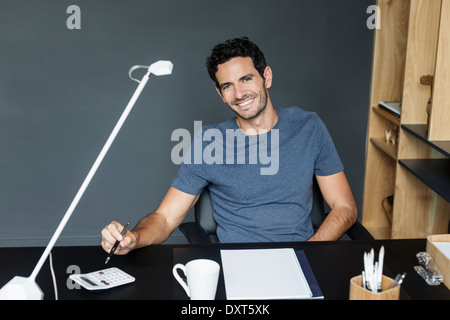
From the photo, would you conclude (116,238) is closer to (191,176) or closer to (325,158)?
(191,176)

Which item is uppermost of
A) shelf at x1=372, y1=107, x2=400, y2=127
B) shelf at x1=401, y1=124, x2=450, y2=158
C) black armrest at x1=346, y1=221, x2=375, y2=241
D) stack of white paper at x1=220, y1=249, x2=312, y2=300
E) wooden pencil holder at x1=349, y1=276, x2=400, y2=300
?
shelf at x1=372, y1=107, x2=400, y2=127

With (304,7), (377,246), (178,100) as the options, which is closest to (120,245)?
(377,246)

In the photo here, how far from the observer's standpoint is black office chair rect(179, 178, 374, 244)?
186 cm

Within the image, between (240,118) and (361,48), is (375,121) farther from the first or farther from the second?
(240,118)

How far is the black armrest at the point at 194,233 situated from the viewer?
6.02ft

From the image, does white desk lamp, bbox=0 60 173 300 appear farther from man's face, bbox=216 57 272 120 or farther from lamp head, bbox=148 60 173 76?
man's face, bbox=216 57 272 120

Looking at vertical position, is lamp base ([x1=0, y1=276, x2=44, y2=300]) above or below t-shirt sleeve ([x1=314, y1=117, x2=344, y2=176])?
below

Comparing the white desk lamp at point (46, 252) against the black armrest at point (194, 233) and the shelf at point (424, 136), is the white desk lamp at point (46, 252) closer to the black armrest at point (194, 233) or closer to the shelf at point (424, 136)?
the black armrest at point (194, 233)

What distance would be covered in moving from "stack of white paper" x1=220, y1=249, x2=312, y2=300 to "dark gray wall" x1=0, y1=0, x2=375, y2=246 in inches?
65.8

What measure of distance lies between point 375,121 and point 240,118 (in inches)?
45.3

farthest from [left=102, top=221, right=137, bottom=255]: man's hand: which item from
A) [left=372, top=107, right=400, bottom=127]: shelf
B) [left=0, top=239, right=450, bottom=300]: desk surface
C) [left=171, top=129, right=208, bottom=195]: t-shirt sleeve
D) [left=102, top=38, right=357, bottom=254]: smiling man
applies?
[left=372, top=107, right=400, bottom=127]: shelf

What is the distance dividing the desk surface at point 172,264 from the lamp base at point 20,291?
4.0 inches

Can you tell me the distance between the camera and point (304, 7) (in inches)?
116

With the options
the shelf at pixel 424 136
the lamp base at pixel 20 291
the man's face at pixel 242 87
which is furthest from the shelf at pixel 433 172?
the lamp base at pixel 20 291
